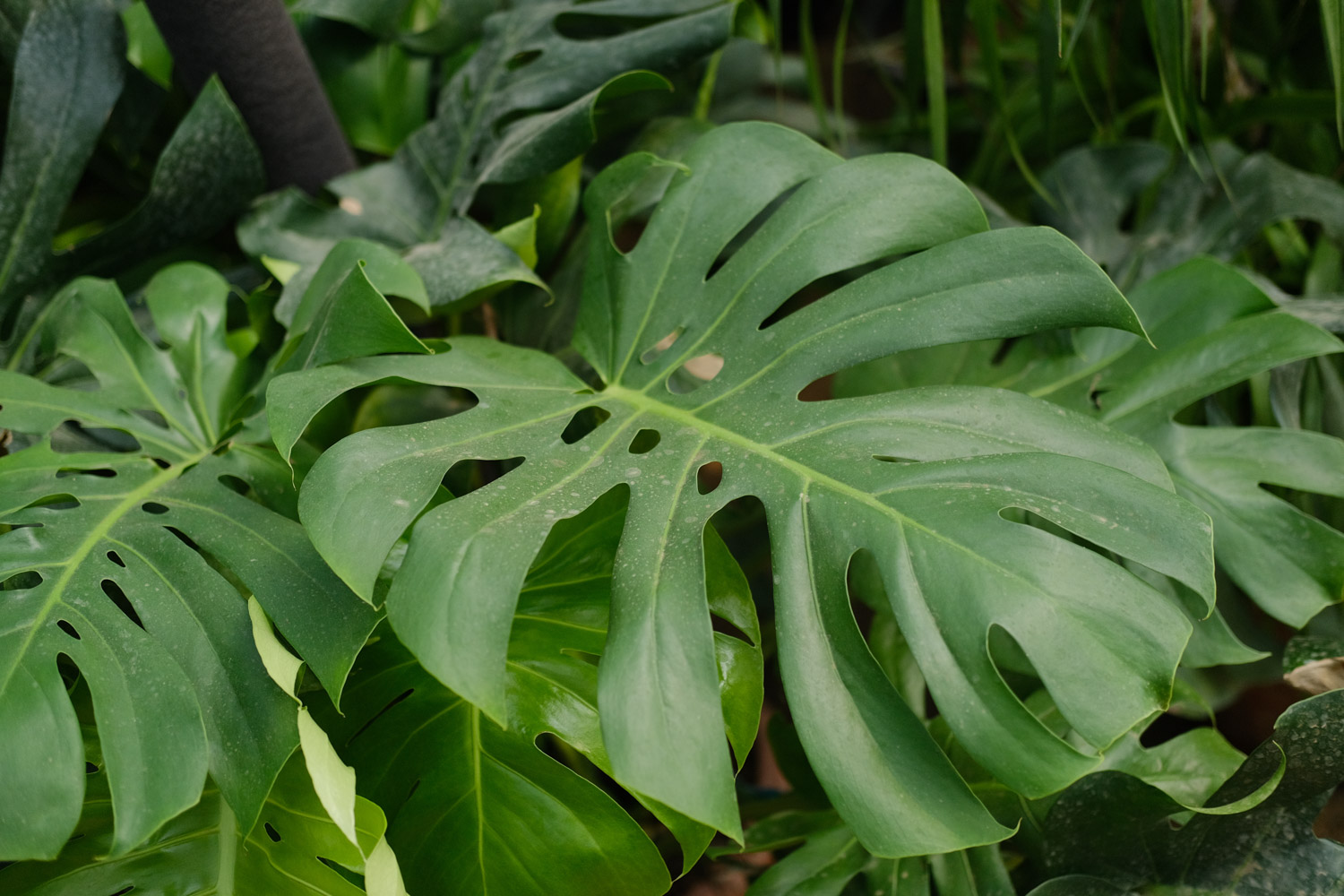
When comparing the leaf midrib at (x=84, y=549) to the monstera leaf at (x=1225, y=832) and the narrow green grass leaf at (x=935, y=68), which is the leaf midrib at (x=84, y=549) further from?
the narrow green grass leaf at (x=935, y=68)

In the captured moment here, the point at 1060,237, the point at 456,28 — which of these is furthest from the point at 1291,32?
the point at 456,28

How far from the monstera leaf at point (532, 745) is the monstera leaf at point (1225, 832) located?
1.03 ft

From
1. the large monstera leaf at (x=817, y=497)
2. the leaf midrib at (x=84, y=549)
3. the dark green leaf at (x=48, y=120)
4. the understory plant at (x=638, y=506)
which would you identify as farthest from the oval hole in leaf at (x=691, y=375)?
the dark green leaf at (x=48, y=120)

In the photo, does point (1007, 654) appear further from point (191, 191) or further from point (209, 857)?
point (191, 191)

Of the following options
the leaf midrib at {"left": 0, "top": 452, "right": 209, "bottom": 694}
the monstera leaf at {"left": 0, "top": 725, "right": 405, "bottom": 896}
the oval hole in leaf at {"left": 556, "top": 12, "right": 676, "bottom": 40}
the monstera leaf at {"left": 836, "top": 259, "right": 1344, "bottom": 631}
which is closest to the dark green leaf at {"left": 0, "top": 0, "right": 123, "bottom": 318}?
the leaf midrib at {"left": 0, "top": 452, "right": 209, "bottom": 694}

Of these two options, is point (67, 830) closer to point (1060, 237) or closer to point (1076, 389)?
point (1060, 237)

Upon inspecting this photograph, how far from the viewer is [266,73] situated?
1071mm

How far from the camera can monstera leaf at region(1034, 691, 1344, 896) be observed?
0.68 m

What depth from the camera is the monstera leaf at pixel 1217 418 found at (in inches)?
30.9

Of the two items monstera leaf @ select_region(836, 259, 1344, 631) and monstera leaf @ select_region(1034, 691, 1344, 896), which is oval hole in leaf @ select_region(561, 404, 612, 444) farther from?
monstera leaf @ select_region(1034, 691, 1344, 896)

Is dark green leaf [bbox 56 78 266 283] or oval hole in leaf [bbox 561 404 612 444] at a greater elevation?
dark green leaf [bbox 56 78 266 283]

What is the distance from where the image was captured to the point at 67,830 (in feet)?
1.83

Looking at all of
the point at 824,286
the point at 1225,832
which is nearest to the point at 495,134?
the point at 824,286

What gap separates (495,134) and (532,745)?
0.75m
